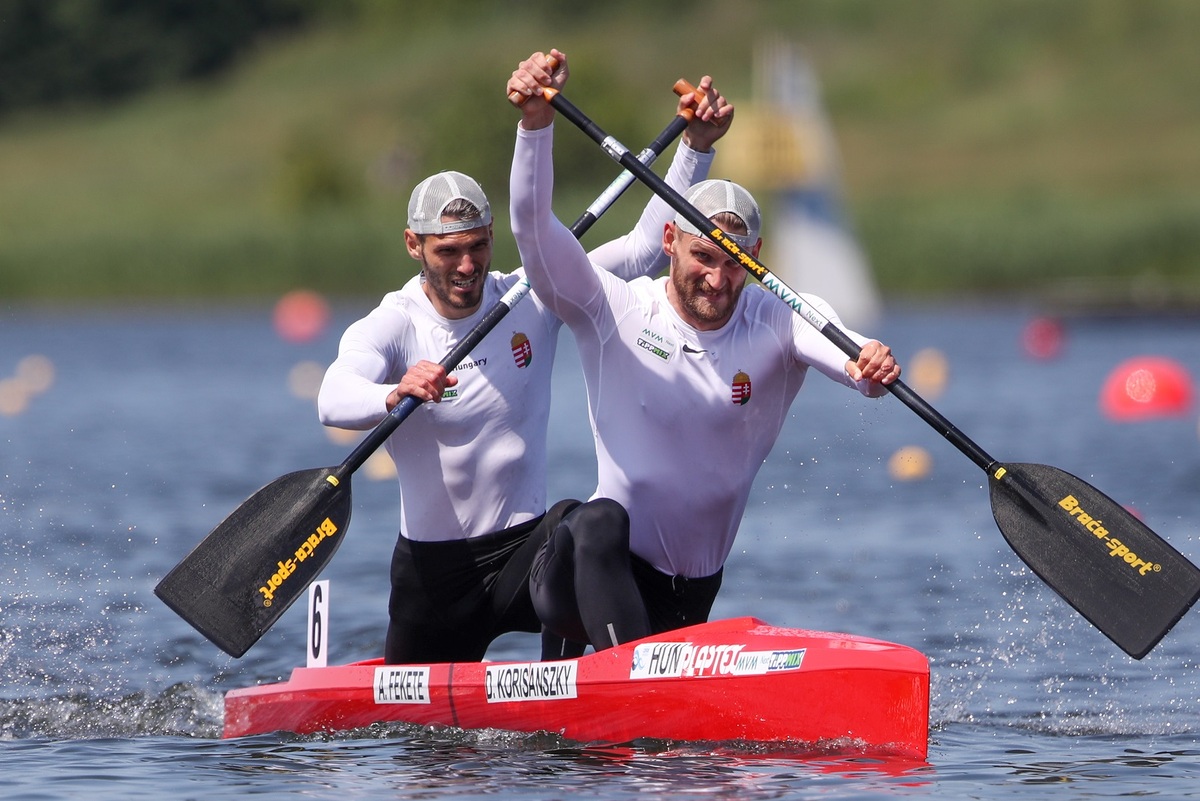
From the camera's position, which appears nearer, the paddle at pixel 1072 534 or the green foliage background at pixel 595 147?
the paddle at pixel 1072 534

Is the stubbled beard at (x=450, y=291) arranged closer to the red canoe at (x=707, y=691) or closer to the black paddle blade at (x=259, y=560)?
the black paddle blade at (x=259, y=560)

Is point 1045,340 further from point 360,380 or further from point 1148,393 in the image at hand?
point 360,380

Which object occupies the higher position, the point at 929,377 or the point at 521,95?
the point at 929,377

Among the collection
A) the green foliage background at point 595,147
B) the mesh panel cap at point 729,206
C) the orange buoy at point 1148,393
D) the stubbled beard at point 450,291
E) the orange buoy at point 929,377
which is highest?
the green foliage background at point 595,147

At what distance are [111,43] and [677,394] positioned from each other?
66.4m

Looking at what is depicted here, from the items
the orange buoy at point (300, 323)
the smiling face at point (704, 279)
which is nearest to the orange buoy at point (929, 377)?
the orange buoy at point (300, 323)

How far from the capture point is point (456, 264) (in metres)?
6.67

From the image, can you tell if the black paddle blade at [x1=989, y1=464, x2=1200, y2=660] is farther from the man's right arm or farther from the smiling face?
the man's right arm

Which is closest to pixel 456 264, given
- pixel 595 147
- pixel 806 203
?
pixel 806 203

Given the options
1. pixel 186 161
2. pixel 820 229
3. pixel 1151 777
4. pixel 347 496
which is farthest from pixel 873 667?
pixel 186 161

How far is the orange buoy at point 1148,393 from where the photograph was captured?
61.3 ft

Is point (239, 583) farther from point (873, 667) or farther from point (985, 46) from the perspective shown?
point (985, 46)

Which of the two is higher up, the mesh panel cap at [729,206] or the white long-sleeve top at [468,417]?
the mesh panel cap at [729,206]

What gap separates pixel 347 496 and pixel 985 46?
61352mm
